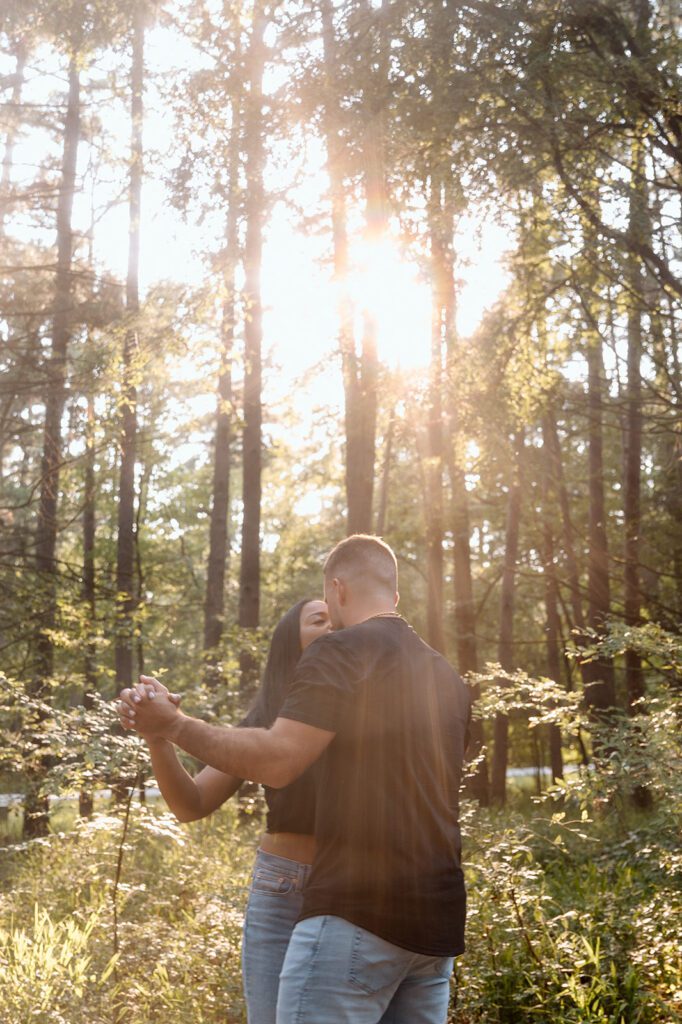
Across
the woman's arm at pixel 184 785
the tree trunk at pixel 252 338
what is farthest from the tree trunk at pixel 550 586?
the woman's arm at pixel 184 785

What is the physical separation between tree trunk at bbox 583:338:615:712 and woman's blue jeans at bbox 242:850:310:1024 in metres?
13.7

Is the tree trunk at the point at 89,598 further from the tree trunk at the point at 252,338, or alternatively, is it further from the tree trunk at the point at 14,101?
the tree trunk at the point at 14,101

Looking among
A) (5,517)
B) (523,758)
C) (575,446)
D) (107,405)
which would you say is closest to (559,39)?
(107,405)

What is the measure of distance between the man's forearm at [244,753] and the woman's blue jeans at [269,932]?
920 mm

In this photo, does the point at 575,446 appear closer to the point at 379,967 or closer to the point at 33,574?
the point at 33,574

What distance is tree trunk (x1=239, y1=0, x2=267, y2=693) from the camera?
1034 cm

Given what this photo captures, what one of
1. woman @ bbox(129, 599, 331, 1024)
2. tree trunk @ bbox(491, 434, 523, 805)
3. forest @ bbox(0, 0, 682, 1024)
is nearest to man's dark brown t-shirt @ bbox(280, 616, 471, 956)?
woman @ bbox(129, 599, 331, 1024)

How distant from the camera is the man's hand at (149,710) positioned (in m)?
2.68

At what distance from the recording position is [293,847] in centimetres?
345

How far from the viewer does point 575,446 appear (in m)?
25.3

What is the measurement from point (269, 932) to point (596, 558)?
15802 mm

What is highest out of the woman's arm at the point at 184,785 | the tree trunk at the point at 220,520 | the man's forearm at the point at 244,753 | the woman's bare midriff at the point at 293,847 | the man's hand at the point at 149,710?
the tree trunk at the point at 220,520

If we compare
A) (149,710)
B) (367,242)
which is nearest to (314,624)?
(149,710)

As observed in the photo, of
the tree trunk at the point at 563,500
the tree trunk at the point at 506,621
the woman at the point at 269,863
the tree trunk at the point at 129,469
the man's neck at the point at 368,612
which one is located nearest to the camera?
the man's neck at the point at 368,612
